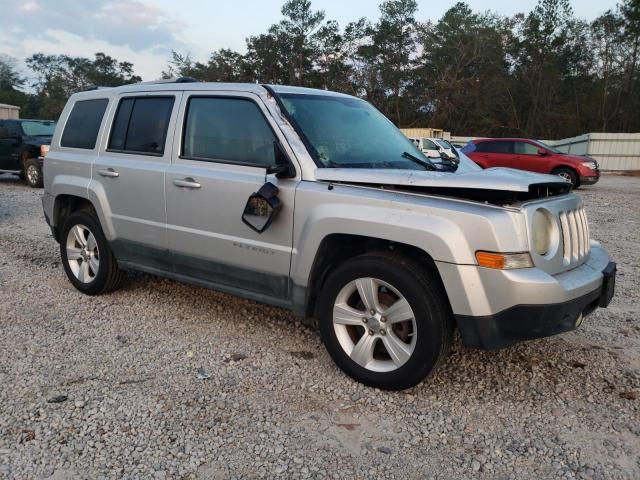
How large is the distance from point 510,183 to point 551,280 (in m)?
0.56

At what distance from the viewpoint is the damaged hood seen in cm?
303

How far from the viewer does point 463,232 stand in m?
3.01

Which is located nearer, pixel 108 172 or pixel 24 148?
pixel 108 172

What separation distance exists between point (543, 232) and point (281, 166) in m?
1.63

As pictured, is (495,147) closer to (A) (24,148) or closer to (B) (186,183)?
(A) (24,148)

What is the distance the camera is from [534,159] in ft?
57.0

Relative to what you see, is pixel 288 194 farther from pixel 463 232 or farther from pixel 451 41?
pixel 451 41

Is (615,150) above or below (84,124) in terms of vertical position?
below

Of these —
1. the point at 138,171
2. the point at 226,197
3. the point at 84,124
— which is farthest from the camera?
the point at 84,124

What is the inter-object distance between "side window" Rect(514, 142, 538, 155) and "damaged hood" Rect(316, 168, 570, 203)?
15.0 metres

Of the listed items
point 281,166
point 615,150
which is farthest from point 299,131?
point 615,150

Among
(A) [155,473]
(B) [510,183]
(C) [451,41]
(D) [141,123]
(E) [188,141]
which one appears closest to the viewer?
(A) [155,473]

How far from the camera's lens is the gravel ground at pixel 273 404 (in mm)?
2715

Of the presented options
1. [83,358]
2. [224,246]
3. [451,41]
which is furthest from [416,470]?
[451,41]
